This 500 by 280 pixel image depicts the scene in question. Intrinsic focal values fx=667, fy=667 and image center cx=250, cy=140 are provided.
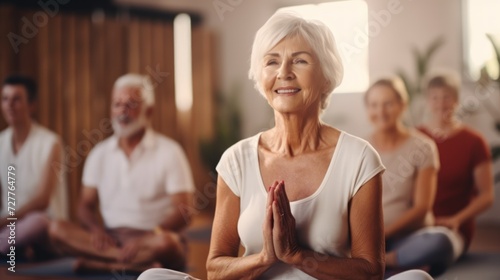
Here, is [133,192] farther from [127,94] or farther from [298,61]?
[298,61]

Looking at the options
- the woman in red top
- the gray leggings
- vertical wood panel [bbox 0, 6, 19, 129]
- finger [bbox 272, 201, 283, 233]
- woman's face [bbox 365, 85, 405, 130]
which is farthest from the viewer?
vertical wood panel [bbox 0, 6, 19, 129]

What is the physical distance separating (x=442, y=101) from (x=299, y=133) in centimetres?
135

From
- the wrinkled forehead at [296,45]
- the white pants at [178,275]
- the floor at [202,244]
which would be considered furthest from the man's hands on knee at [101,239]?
the wrinkled forehead at [296,45]

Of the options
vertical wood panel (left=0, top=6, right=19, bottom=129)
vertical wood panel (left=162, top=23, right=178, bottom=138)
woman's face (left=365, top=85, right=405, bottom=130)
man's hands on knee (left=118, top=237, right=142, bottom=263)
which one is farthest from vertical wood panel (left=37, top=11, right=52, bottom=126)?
woman's face (left=365, top=85, right=405, bottom=130)

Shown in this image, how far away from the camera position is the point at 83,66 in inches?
131

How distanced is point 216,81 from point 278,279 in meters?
1.20

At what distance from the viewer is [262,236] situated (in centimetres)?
125

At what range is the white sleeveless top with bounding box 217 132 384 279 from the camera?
123 cm

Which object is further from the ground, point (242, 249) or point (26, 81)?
point (26, 81)

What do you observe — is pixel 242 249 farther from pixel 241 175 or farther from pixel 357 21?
pixel 357 21

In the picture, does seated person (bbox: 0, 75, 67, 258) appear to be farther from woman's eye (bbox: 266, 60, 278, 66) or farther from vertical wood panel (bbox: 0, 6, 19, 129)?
woman's eye (bbox: 266, 60, 278, 66)

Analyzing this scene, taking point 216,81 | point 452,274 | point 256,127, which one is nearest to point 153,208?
point 216,81

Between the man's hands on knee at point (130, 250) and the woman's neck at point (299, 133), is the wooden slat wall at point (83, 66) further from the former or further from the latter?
the woman's neck at point (299, 133)

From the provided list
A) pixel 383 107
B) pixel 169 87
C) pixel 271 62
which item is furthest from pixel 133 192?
pixel 271 62
